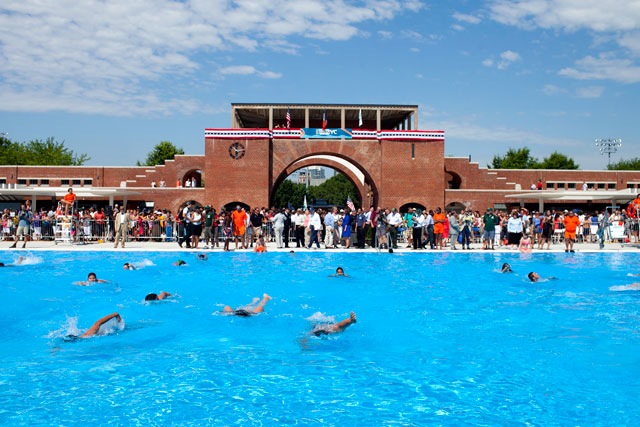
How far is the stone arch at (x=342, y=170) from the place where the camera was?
34062 millimetres

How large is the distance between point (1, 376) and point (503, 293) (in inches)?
410

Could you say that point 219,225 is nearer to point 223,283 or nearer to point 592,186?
point 223,283

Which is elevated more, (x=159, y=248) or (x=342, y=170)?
(x=342, y=170)

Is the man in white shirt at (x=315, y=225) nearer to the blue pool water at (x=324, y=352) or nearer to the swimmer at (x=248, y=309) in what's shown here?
the blue pool water at (x=324, y=352)

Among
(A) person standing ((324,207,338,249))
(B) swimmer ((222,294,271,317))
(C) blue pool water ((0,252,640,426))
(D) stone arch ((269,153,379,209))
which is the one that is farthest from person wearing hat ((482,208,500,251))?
(B) swimmer ((222,294,271,317))

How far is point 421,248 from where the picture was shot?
22.0 m

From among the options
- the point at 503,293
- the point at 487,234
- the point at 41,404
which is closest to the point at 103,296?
the point at 41,404

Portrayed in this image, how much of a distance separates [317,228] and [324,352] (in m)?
13.4

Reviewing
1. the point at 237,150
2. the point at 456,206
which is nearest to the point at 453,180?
the point at 456,206

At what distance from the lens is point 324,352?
832cm

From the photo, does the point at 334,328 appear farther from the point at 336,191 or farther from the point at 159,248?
the point at 336,191

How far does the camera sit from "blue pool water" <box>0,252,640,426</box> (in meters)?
6.17

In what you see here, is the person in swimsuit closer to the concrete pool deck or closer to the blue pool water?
the concrete pool deck

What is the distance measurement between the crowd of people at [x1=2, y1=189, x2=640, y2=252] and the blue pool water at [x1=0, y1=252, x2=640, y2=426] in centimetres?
592
